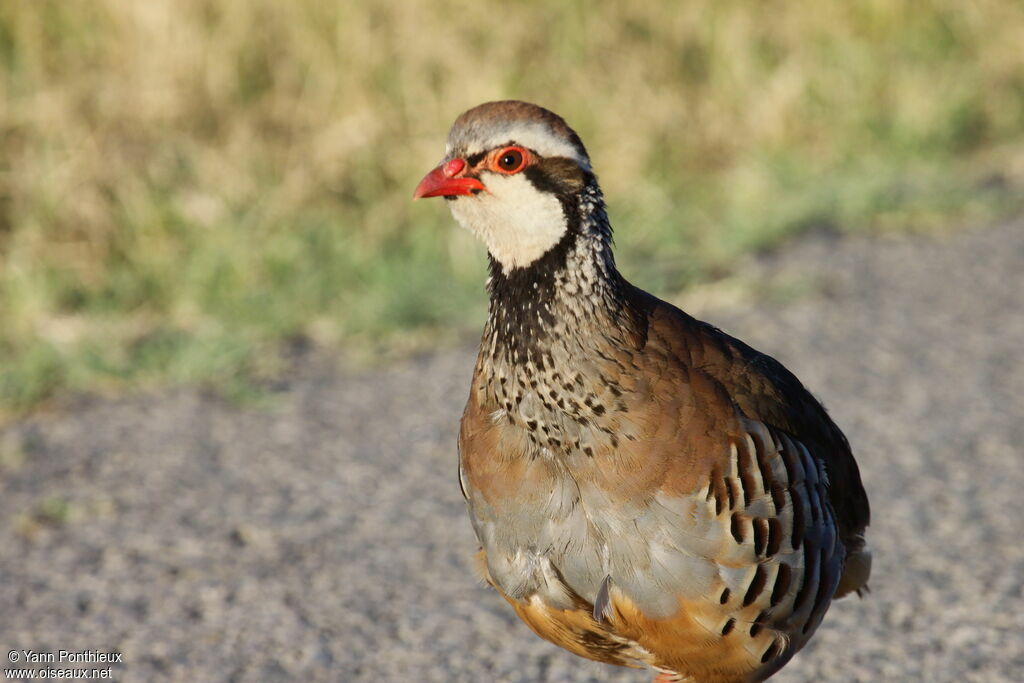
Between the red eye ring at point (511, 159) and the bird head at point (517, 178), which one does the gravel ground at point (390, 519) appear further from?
the red eye ring at point (511, 159)

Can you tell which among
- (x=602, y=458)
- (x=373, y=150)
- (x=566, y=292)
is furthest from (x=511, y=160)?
(x=373, y=150)

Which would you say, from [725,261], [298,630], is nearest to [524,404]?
[298,630]

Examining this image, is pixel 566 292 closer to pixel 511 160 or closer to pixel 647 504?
pixel 511 160

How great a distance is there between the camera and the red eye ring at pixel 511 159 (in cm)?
326

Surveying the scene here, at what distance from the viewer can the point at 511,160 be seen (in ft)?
10.7

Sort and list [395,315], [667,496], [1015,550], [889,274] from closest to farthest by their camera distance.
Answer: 1. [667,496]
2. [1015,550]
3. [395,315]
4. [889,274]

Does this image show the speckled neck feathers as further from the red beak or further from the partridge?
the red beak

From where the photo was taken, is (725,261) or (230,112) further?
(230,112)

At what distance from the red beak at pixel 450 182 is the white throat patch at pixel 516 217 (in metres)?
0.03

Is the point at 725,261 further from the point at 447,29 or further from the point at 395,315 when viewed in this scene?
the point at 447,29

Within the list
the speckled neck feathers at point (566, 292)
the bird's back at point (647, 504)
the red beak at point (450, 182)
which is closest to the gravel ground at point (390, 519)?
the bird's back at point (647, 504)

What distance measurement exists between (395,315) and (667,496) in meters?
3.88

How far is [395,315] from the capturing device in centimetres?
693

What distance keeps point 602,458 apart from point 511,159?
2.50 feet
